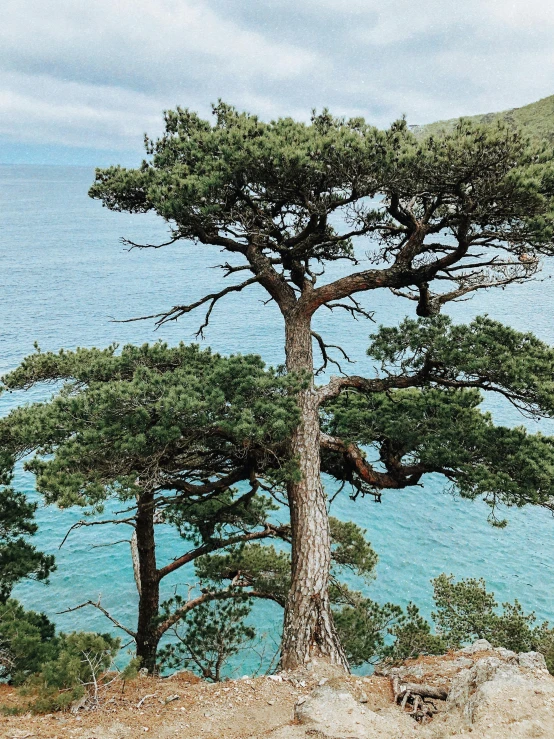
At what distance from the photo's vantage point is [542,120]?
85625mm

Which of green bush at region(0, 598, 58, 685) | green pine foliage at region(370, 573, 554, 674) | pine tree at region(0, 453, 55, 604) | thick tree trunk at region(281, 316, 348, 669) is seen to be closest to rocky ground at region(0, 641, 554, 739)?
green bush at region(0, 598, 58, 685)

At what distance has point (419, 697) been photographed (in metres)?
5.74

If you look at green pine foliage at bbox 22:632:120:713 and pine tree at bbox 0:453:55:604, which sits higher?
pine tree at bbox 0:453:55:604

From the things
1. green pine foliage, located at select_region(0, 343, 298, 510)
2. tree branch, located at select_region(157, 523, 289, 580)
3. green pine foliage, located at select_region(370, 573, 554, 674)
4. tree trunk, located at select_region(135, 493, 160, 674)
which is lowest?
green pine foliage, located at select_region(370, 573, 554, 674)

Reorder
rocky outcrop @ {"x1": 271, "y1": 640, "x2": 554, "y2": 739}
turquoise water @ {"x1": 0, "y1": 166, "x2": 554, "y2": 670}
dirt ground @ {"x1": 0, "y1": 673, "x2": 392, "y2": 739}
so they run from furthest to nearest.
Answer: turquoise water @ {"x1": 0, "y1": 166, "x2": 554, "y2": 670} < dirt ground @ {"x1": 0, "y1": 673, "x2": 392, "y2": 739} < rocky outcrop @ {"x1": 271, "y1": 640, "x2": 554, "y2": 739}

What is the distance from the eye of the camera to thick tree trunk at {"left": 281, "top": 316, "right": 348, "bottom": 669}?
725 centimetres

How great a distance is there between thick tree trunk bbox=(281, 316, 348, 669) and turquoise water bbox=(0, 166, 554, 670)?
2767 mm

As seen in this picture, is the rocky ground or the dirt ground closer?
the rocky ground

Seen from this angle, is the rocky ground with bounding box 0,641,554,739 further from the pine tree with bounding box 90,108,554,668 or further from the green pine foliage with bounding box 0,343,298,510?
the green pine foliage with bounding box 0,343,298,510

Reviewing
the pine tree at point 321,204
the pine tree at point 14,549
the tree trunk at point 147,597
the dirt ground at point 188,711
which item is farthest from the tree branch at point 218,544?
the dirt ground at point 188,711

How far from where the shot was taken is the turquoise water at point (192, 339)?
56.9 ft

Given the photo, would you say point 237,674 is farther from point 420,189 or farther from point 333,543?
point 420,189

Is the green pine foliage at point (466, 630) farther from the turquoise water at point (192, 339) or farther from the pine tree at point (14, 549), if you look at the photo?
the pine tree at point (14, 549)

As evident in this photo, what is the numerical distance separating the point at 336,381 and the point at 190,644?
217 inches
